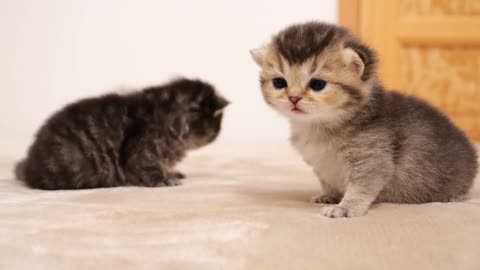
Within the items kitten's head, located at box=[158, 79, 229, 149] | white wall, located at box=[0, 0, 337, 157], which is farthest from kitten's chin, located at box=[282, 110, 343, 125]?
white wall, located at box=[0, 0, 337, 157]

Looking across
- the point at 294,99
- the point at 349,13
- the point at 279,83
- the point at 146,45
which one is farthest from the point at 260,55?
the point at 146,45

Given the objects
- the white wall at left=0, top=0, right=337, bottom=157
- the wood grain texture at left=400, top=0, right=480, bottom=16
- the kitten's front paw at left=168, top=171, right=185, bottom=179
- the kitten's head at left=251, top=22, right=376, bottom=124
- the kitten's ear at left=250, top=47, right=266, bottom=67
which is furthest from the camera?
the white wall at left=0, top=0, right=337, bottom=157

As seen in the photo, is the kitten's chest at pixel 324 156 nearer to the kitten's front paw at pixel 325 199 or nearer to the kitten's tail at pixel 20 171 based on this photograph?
the kitten's front paw at pixel 325 199

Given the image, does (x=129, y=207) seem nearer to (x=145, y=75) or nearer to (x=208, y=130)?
(x=208, y=130)

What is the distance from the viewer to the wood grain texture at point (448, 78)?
12.9 feet

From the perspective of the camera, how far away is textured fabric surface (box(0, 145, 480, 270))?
1.17 metres

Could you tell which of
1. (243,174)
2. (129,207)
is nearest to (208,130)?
(243,174)

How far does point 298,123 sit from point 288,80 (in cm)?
19

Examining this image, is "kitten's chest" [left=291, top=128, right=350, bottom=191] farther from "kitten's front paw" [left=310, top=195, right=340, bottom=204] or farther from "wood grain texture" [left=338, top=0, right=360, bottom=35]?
"wood grain texture" [left=338, top=0, right=360, bottom=35]

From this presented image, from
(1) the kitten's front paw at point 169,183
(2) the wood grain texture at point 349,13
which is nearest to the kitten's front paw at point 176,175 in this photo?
(1) the kitten's front paw at point 169,183

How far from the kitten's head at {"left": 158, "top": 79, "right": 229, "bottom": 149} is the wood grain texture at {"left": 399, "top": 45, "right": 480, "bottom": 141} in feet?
6.08

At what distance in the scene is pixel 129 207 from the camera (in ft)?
5.61

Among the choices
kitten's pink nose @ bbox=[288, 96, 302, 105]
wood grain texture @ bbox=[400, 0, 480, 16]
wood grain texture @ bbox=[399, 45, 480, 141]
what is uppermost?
kitten's pink nose @ bbox=[288, 96, 302, 105]

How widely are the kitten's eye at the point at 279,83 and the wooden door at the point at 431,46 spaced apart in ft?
7.43
